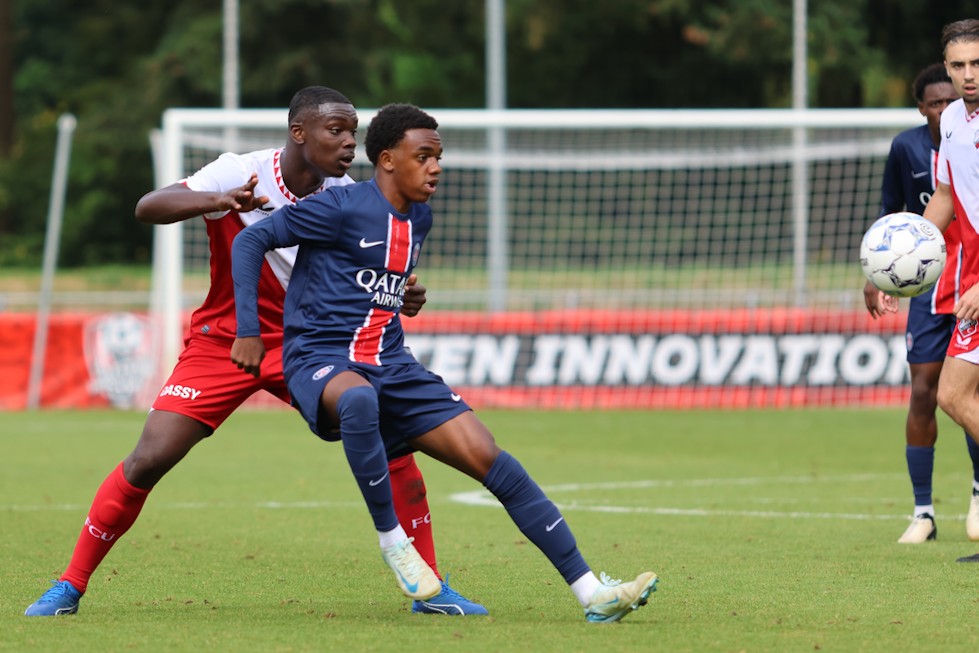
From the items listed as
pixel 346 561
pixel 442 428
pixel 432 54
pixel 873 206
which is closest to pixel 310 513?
pixel 346 561

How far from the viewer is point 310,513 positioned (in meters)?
9.93

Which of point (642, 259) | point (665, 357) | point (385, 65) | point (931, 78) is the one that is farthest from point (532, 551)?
point (385, 65)

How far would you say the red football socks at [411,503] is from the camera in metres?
6.38

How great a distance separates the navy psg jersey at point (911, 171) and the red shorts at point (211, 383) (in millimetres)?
3702

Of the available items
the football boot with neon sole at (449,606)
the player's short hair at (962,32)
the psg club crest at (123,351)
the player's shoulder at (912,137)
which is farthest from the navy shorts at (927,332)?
the psg club crest at (123,351)

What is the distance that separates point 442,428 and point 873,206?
17233 millimetres

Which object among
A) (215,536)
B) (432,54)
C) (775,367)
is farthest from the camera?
(432,54)

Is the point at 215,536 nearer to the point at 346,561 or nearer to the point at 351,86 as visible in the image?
the point at 346,561

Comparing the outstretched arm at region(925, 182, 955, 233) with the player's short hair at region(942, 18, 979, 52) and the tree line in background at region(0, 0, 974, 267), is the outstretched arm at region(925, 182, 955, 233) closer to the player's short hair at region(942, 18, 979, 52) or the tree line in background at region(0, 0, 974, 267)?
the player's short hair at region(942, 18, 979, 52)

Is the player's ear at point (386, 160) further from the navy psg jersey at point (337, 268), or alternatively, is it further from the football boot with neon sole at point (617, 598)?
the football boot with neon sole at point (617, 598)

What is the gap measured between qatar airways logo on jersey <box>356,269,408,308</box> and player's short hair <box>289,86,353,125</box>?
833mm

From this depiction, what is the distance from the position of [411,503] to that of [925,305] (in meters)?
3.41

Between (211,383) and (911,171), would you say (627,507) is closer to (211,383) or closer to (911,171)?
(911,171)

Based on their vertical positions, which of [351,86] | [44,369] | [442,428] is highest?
[351,86]
